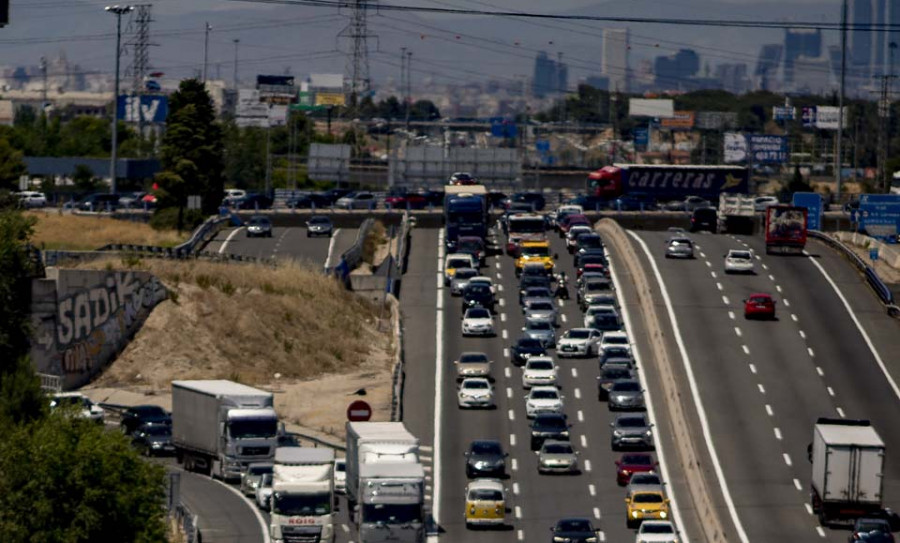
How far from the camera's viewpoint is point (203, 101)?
421ft

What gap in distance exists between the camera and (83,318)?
78062mm

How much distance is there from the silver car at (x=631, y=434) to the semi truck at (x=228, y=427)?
13605mm

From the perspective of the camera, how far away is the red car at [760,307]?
283 feet

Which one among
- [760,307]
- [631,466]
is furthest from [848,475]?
[760,307]

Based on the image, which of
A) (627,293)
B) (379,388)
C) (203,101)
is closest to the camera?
(379,388)

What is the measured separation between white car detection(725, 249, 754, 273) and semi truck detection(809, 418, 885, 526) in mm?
41148

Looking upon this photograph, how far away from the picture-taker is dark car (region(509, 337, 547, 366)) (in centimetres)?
7938

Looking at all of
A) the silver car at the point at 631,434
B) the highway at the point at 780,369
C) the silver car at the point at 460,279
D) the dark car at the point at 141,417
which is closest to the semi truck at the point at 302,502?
the highway at the point at 780,369

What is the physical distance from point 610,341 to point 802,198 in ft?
145

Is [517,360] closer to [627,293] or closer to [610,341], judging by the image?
[610,341]

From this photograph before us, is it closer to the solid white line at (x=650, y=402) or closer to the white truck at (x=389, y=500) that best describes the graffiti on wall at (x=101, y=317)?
the solid white line at (x=650, y=402)

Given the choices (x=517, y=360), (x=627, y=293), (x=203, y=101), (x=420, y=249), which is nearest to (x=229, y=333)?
(x=517, y=360)

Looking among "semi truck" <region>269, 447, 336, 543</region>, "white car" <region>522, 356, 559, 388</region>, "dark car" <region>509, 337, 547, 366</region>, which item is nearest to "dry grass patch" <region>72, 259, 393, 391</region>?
"dark car" <region>509, 337, 547, 366</region>

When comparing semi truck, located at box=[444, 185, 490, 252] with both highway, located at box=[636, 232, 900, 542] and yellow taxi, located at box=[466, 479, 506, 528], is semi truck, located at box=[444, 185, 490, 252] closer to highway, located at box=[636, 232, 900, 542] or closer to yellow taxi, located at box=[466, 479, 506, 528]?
highway, located at box=[636, 232, 900, 542]
